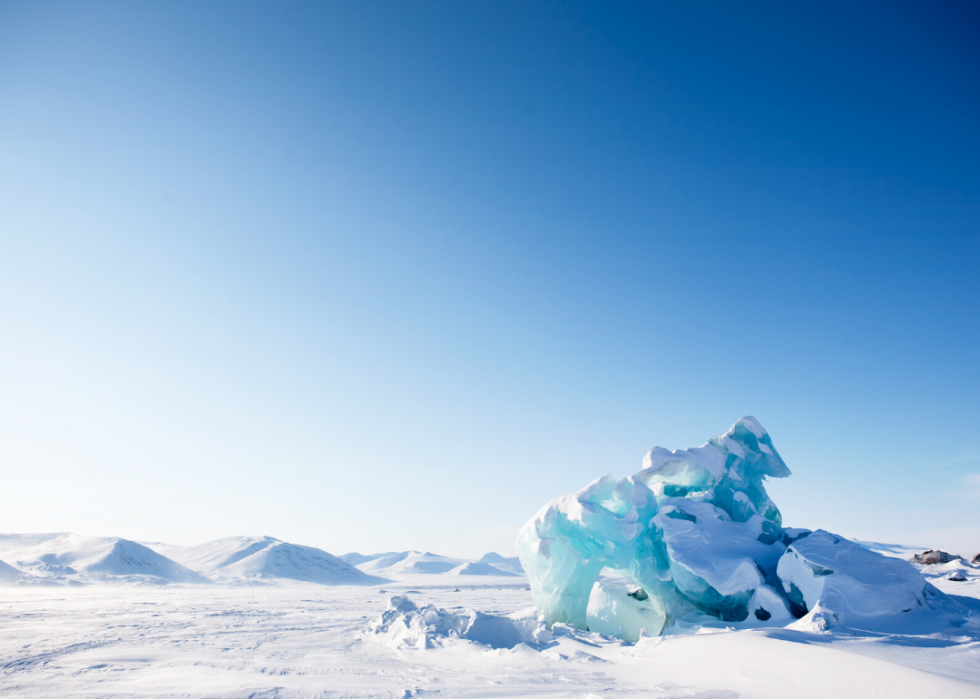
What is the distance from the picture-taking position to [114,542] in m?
46.8

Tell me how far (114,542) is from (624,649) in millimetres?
54180

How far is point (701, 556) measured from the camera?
32.4ft

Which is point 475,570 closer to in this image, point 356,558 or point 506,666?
→ point 356,558

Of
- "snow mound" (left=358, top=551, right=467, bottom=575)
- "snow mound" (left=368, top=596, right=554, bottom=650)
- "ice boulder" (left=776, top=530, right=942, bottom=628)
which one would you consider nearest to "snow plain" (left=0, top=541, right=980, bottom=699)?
"snow mound" (left=368, top=596, right=554, bottom=650)

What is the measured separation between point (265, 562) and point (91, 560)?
1447cm

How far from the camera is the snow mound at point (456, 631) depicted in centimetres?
1014

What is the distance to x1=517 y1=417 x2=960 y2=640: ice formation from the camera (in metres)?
8.95

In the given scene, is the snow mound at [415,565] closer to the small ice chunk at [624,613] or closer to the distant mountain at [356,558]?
the distant mountain at [356,558]

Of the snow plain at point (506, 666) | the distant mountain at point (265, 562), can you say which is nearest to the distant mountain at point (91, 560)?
the distant mountain at point (265, 562)

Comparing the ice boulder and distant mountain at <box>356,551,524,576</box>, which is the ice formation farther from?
distant mountain at <box>356,551,524,576</box>

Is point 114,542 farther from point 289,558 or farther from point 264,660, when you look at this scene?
point 264,660

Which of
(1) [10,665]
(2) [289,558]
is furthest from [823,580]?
(2) [289,558]

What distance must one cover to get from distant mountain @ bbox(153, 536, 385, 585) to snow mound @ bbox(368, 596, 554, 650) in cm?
4434

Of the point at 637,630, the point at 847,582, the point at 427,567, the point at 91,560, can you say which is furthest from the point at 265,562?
the point at 847,582
